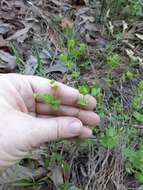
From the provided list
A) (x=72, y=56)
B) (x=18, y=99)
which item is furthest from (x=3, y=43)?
(x=18, y=99)

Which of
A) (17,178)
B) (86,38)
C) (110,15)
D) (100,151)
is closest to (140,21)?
(110,15)

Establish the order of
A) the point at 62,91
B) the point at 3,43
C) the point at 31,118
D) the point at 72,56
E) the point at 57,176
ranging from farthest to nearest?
the point at 3,43
the point at 72,56
the point at 57,176
the point at 62,91
the point at 31,118

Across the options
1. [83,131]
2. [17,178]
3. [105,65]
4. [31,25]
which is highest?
[31,25]

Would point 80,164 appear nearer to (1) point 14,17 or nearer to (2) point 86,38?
(2) point 86,38

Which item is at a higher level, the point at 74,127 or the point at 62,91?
the point at 62,91

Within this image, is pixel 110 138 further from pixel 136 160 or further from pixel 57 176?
pixel 57 176

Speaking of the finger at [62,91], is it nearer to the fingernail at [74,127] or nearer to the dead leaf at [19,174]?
the fingernail at [74,127]

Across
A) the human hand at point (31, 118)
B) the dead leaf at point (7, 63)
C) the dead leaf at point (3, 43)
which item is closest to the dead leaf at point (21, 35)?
the dead leaf at point (3, 43)
